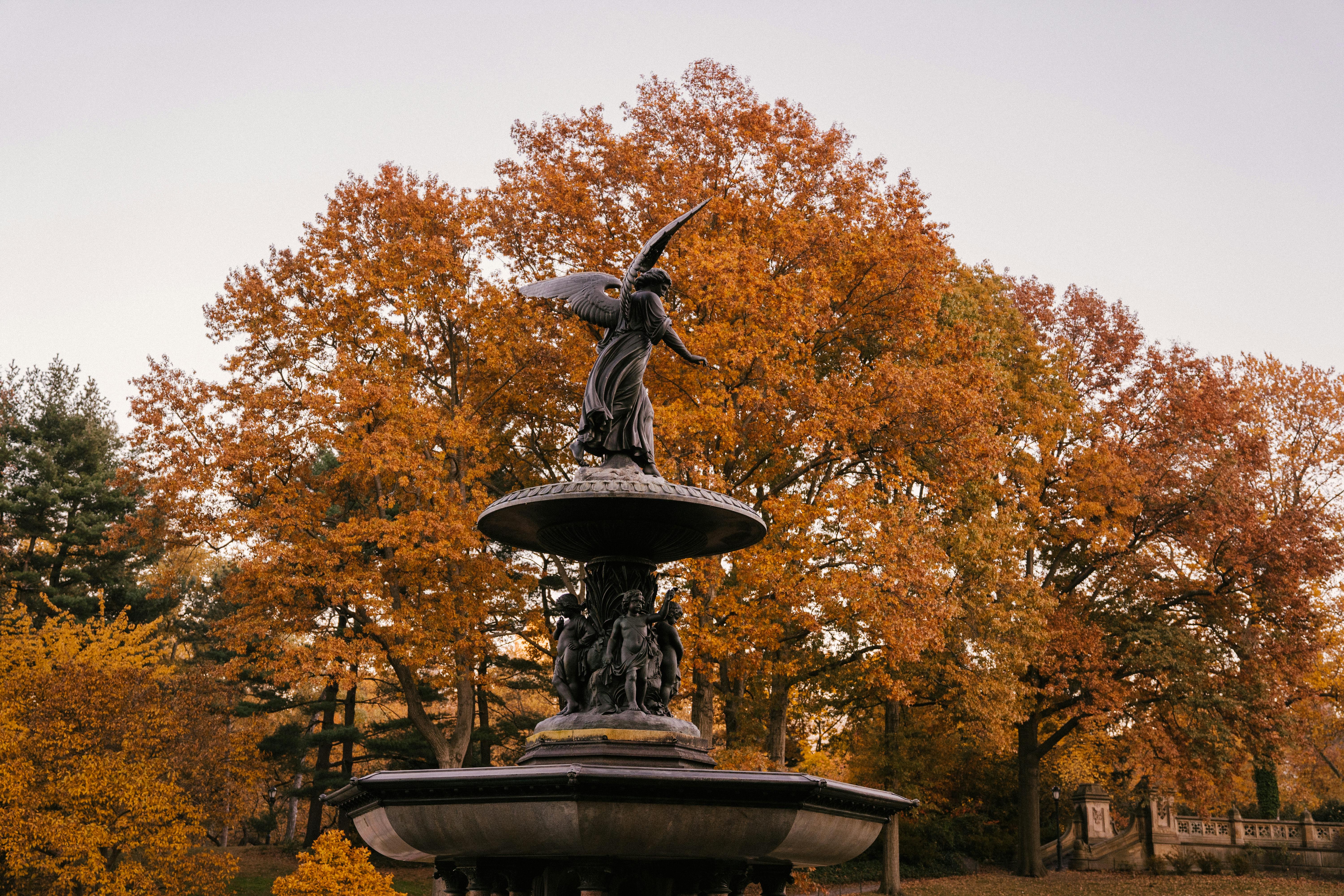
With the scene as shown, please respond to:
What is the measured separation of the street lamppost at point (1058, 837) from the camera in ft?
94.0

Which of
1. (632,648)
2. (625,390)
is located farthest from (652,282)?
(632,648)

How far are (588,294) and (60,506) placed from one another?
2744 centimetres

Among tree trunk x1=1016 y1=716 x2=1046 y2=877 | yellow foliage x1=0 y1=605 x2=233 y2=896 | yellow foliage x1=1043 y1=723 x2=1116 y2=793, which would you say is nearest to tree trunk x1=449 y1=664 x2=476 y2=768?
yellow foliage x1=0 y1=605 x2=233 y2=896

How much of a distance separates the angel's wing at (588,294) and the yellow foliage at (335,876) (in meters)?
10.2

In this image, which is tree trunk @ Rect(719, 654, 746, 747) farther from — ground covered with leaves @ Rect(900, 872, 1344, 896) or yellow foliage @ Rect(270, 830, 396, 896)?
yellow foliage @ Rect(270, 830, 396, 896)

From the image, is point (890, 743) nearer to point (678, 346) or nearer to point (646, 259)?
point (678, 346)

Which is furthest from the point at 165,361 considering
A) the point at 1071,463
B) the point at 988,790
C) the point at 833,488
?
the point at 988,790

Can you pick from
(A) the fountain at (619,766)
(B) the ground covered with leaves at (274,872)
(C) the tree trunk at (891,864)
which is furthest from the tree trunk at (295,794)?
(A) the fountain at (619,766)

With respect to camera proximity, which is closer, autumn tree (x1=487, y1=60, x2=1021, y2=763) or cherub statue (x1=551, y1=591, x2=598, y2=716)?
cherub statue (x1=551, y1=591, x2=598, y2=716)

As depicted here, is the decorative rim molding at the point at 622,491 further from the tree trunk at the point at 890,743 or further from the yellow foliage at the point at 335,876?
the tree trunk at the point at 890,743

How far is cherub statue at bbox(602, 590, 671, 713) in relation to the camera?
840cm

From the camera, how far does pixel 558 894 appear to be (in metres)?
7.54

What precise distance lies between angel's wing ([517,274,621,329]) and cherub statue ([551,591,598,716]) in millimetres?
2456

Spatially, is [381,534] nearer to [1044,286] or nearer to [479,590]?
[479,590]
